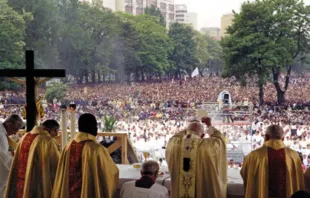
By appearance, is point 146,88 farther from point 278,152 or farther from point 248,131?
point 278,152

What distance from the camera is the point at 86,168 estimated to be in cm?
299

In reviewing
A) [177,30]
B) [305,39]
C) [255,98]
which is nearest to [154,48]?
[177,30]

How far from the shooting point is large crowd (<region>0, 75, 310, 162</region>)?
8984mm

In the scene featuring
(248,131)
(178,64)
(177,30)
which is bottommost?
(248,131)

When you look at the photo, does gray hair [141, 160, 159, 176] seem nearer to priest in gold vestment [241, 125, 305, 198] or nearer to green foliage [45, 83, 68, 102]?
priest in gold vestment [241, 125, 305, 198]

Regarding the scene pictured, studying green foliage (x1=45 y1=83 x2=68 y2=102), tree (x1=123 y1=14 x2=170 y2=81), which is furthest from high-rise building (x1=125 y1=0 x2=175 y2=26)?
green foliage (x1=45 y1=83 x2=68 y2=102)

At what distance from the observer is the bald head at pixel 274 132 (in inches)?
115

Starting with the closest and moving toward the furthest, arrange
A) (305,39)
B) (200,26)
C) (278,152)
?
1. (278,152)
2. (305,39)
3. (200,26)

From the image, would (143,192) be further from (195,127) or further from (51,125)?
(51,125)

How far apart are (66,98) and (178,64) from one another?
7.77 feet

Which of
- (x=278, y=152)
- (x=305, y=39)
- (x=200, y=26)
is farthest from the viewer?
(x=200, y=26)

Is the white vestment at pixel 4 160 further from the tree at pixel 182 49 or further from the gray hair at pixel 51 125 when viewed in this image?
Result: the tree at pixel 182 49

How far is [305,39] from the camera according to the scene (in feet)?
28.1

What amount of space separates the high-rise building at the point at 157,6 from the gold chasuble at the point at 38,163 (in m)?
6.71
